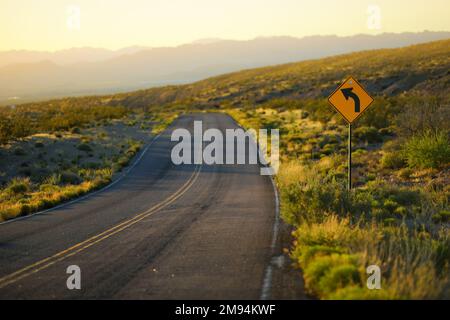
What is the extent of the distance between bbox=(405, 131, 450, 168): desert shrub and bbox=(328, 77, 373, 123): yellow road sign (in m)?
6.24

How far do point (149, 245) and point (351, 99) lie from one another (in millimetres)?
7375

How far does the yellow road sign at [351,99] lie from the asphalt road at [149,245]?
3516 mm

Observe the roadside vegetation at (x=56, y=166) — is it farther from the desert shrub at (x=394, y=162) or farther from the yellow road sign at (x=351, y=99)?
the desert shrub at (x=394, y=162)

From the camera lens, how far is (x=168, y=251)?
34.7ft

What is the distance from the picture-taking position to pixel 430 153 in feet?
65.2

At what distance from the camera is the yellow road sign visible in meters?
14.9

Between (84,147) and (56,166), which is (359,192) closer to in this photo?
(56,166)

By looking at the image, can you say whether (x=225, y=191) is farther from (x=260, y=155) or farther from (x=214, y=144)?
(x=214, y=144)

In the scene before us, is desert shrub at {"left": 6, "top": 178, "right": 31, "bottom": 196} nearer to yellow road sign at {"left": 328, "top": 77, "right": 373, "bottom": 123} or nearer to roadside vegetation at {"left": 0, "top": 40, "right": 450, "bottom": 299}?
roadside vegetation at {"left": 0, "top": 40, "right": 450, "bottom": 299}

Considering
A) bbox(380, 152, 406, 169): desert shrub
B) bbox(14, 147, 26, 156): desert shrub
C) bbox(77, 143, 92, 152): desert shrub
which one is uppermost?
bbox(380, 152, 406, 169): desert shrub

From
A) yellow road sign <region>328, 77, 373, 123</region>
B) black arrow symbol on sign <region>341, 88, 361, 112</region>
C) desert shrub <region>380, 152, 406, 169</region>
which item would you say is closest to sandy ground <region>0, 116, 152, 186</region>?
desert shrub <region>380, 152, 406, 169</region>

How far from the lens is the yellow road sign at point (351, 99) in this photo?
14.9m

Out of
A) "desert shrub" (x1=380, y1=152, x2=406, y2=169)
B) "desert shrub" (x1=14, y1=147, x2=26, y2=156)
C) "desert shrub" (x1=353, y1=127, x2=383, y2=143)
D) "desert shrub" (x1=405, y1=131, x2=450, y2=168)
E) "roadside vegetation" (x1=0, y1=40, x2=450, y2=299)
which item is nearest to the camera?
"roadside vegetation" (x1=0, y1=40, x2=450, y2=299)
